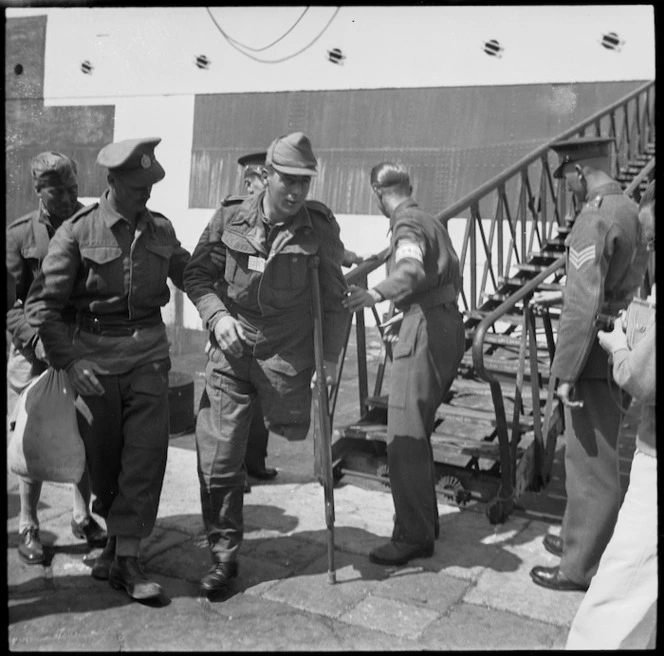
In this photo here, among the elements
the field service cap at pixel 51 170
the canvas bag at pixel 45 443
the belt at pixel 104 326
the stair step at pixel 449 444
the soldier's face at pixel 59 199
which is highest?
the field service cap at pixel 51 170

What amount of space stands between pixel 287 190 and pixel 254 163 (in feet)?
8.66

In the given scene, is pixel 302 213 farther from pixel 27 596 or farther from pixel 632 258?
pixel 27 596

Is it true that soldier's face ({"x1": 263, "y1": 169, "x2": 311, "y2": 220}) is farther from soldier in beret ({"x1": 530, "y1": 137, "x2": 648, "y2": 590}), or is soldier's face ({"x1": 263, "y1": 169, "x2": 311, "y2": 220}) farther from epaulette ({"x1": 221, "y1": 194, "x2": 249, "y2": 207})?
soldier in beret ({"x1": 530, "y1": 137, "x2": 648, "y2": 590})

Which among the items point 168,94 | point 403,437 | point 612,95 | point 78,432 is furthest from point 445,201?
point 78,432

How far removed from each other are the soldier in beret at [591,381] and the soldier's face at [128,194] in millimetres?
2084

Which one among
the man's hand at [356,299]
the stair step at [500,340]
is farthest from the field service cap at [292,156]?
the stair step at [500,340]

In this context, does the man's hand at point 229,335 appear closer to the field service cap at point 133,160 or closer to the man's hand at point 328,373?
the man's hand at point 328,373

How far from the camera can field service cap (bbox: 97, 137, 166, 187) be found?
11.4 ft

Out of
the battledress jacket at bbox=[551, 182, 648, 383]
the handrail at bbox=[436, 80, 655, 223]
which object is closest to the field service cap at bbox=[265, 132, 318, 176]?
the battledress jacket at bbox=[551, 182, 648, 383]

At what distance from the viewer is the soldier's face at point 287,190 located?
11.6ft

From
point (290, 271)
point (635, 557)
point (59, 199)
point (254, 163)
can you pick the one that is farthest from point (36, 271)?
point (635, 557)

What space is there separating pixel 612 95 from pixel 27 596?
940 centimetres

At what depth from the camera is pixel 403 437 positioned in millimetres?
4133

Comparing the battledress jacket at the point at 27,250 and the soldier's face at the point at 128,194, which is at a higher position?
the soldier's face at the point at 128,194
